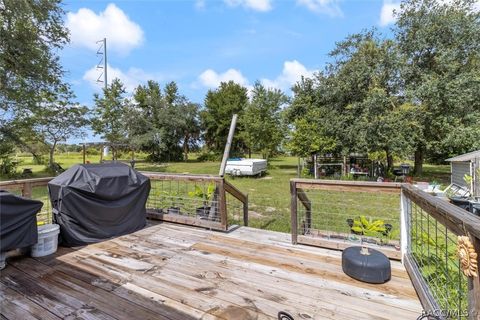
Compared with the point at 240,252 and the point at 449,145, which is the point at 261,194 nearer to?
the point at 240,252

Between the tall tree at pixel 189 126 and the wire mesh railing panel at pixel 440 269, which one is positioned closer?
the wire mesh railing panel at pixel 440 269

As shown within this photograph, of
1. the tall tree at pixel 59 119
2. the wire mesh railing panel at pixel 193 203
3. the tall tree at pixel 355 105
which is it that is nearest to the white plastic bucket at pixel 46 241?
the wire mesh railing panel at pixel 193 203

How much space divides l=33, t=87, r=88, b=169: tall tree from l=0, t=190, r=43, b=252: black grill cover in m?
11.3

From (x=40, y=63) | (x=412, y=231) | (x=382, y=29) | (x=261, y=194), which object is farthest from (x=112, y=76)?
(x=412, y=231)

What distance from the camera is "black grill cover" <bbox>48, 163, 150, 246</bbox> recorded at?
313cm

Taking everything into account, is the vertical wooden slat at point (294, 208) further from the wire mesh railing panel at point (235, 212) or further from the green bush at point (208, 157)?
the green bush at point (208, 157)

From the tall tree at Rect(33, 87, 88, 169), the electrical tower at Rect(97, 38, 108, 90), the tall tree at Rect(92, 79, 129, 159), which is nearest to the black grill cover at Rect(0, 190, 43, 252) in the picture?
the tall tree at Rect(33, 87, 88, 169)

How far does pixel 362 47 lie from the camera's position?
39.6 feet

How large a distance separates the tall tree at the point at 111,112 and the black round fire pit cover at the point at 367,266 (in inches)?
609

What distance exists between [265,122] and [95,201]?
1520 centimetres

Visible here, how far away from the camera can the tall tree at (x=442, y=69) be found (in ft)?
34.8

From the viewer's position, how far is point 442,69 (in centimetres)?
1129

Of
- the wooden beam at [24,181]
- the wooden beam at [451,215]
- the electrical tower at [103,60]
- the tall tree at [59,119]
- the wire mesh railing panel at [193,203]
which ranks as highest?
the electrical tower at [103,60]

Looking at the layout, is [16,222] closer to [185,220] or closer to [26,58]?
[185,220]
